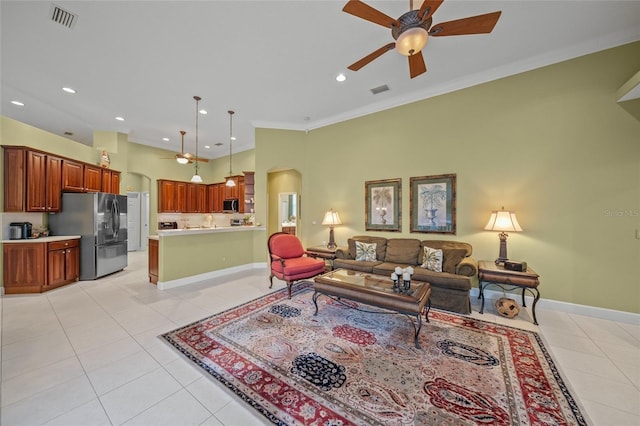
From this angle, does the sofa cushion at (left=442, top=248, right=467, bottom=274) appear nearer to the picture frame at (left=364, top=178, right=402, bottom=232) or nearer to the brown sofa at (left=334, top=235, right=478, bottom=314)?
the brown sofa at (left=334, top=235, right=478, bottom=314)

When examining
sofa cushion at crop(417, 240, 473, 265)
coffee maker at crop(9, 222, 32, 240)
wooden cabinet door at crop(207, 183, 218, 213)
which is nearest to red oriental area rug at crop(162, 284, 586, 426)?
sofa cushion at crop(417, 240, 473, 265)

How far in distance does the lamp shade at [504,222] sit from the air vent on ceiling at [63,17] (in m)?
5.97

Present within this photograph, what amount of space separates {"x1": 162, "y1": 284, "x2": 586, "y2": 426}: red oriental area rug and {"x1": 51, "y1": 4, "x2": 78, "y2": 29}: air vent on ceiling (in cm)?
Result: 382

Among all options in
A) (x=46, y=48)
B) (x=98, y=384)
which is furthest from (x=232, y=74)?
(x=98, y=384)

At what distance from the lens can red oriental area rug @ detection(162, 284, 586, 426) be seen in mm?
1652

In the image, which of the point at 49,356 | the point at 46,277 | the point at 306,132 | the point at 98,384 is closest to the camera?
the point at 98,384

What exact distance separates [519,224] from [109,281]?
757 centimetres

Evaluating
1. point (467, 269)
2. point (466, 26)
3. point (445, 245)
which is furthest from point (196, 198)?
point (466, 26)

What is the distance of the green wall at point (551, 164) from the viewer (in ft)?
9.86

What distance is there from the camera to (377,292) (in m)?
2.70

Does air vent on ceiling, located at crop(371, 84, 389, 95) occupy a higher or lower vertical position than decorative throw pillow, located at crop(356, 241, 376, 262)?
higher

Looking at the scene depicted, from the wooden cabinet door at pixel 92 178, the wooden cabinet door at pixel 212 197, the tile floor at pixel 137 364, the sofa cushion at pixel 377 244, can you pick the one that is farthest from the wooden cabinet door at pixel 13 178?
the sofa cushion at pixel 377 244

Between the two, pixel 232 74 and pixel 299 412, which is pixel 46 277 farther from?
pixel 299 412

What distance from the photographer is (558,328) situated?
2.82 meters
